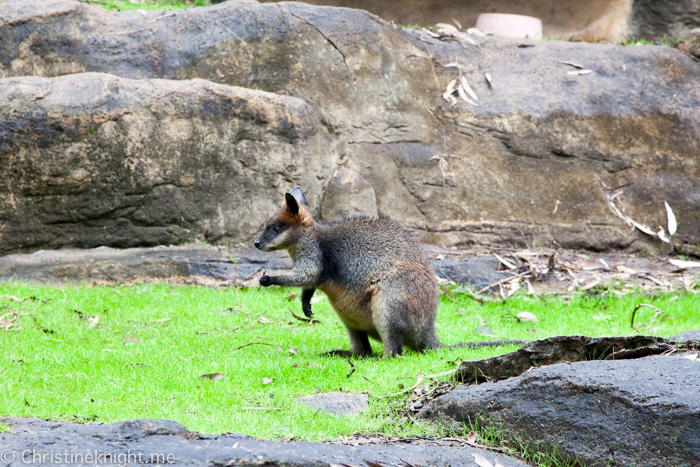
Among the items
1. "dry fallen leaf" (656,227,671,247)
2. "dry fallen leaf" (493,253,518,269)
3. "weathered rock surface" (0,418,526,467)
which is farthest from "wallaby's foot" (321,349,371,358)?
"dry fallen leaf" (656,227,671,247)

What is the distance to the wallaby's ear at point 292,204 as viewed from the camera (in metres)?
6.24

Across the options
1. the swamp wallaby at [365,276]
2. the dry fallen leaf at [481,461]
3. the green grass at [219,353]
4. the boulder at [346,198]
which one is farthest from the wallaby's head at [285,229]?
the dry fallen leaf at [481,461]

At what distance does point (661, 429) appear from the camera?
3.58 m

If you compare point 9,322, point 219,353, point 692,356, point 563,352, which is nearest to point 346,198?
point 219,353

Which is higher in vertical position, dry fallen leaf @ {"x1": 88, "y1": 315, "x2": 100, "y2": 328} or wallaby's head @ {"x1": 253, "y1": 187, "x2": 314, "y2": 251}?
wallaby's head @ {"x1": 253, "y1": 187, "x2": 314, "y2": 251}

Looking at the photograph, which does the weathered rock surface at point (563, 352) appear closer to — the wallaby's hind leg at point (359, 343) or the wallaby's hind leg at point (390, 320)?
the wallaby's hind leg at point (390, 320)

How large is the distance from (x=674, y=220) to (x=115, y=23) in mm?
8374

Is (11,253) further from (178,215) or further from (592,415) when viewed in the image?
(592,415)

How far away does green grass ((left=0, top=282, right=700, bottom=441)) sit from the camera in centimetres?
433

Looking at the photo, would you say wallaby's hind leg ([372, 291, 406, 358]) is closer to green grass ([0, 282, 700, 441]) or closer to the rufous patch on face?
green grass ([0, 282, 700, 441])

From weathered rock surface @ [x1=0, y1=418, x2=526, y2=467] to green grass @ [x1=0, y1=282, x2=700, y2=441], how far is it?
1.66 feet

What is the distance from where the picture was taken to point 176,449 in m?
3.18

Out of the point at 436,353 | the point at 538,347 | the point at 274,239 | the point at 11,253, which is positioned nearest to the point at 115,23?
the point at 11,253

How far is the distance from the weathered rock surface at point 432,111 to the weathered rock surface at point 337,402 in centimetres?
432
